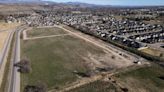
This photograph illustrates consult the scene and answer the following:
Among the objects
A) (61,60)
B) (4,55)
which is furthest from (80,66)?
(4,55)

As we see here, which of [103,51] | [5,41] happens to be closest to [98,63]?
[103,51]

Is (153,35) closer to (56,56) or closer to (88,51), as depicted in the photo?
(88,51)

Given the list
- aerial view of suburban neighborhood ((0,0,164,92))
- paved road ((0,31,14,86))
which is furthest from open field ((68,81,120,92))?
paved road ((0,31,14,86))

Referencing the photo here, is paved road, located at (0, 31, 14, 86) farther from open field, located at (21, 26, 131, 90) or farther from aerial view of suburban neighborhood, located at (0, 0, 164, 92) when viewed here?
open field, located at (21, 26, 131, 90)

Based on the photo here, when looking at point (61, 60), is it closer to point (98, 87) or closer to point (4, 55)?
point (4, 55)

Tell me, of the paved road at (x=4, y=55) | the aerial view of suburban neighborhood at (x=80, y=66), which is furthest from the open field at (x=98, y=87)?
the paved road at (x=4, y=55)

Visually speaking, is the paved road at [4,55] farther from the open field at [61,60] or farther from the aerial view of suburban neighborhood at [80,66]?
the open field at [61,60]
